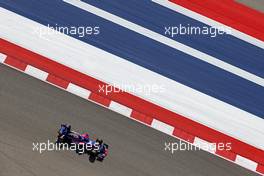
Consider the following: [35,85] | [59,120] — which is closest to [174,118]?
[59,120]

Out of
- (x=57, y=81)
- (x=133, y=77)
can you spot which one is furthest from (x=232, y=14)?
(x=57, y=81)

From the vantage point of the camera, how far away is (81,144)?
1390 centimetres

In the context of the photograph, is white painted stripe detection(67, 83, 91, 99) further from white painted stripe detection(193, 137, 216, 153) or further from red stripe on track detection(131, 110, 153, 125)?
white painted stripe detection(193, 137, 216, 153)

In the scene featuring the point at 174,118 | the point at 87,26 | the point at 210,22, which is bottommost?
the point at 174,118

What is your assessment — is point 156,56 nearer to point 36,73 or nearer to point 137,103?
point 137,103

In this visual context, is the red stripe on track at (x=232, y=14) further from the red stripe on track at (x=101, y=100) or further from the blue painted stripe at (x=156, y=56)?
the red stripe on track at (x=101, y=100)

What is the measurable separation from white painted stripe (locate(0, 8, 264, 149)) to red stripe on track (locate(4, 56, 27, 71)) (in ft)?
2.24

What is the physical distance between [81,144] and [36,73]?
11.2 feet

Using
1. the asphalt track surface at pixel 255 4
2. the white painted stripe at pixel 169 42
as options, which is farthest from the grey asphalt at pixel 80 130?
the asphalt track surface at pixel 255 4

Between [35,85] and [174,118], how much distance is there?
580 centimetres

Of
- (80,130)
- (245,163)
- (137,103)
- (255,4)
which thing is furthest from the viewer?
(255,4)

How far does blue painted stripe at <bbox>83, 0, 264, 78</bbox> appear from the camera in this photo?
14.9m

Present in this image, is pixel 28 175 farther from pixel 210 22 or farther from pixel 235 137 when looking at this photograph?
pixel 210 22

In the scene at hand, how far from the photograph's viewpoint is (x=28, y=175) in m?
13.7
